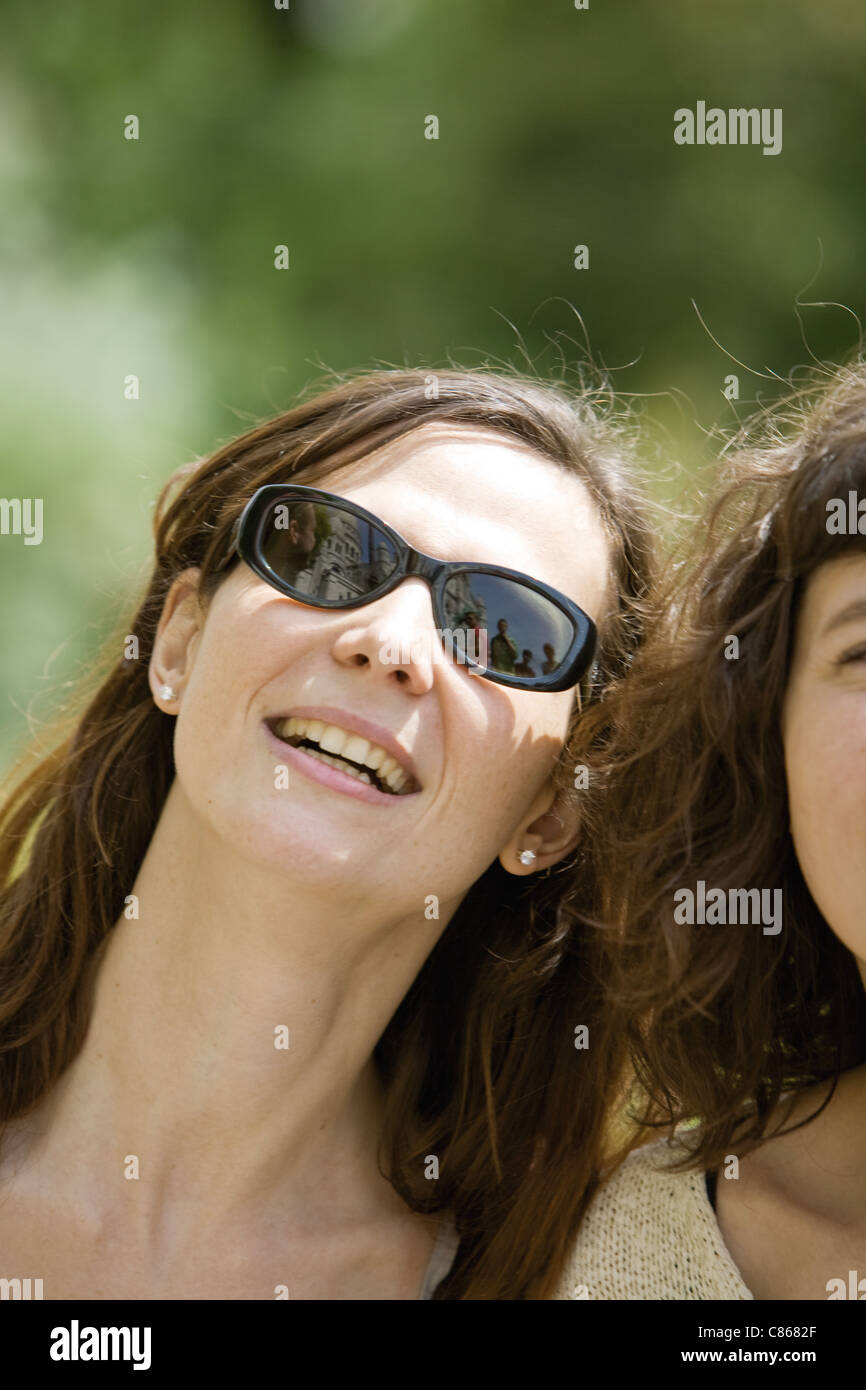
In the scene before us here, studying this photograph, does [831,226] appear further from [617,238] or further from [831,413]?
[831,413]

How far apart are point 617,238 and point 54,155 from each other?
312 centimetres

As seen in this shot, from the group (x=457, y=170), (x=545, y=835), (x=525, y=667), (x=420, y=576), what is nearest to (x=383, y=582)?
(x=420, y=576)

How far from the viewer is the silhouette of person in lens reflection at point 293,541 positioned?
2.36m

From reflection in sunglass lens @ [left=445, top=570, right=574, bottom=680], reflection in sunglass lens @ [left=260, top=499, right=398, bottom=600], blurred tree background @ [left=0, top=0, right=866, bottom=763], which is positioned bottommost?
reflection in sunglass lens @ [left=445, top=570, right=574, bottom=680]

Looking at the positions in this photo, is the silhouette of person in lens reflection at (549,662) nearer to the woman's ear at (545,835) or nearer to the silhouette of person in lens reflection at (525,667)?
the silhouette of person in lens reflection at (525,667)

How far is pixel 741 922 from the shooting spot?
92.6 inches

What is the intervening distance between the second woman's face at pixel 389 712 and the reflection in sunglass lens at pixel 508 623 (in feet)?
0.14

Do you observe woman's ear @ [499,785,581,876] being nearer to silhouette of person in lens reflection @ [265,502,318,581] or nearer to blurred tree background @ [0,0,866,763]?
silhouette of person in lens reflection @ [265,502,318,581]

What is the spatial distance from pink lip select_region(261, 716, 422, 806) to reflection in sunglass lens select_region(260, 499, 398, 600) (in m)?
0.26

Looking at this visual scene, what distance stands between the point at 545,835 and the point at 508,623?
46cm

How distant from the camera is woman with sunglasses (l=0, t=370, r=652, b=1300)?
2.31 m

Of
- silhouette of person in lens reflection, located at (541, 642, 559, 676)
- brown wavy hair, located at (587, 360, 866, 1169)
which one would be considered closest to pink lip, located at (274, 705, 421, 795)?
silhouette of person in lens reflection, located at (541, 642, 559, 676)

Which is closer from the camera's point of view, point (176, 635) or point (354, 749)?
point (354, 749)

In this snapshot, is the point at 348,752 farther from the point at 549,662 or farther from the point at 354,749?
the point at 549,662
